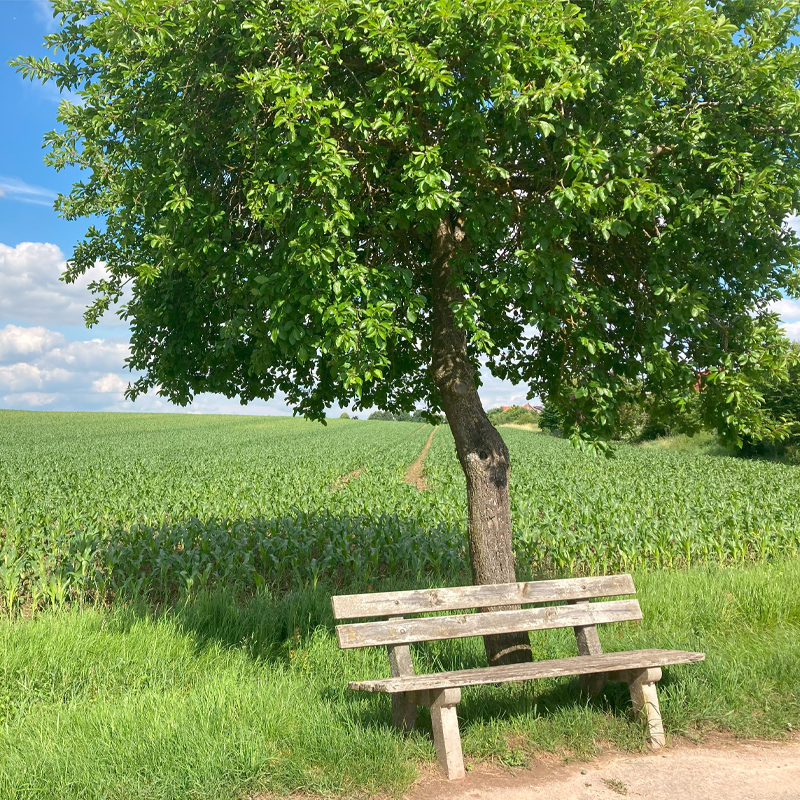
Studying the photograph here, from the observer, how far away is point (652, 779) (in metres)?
4.59

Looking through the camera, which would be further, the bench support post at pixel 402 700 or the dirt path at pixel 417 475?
the dirt path at pixel 417 475

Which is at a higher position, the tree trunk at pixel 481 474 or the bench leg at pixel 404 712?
the tree trunk at pixel 481 474

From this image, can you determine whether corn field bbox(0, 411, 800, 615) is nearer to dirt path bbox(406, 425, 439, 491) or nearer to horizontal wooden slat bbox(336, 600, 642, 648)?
dirt path bbox(406, 425, 439, 491)

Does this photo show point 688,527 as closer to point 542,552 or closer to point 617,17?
point 542,552

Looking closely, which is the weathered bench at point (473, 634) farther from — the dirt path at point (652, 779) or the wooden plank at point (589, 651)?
the dirt path at point (652, 779)

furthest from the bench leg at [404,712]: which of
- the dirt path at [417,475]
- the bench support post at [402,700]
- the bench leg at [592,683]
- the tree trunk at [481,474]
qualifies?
the dirt path at [417,475]

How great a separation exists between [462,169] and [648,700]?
4594mm

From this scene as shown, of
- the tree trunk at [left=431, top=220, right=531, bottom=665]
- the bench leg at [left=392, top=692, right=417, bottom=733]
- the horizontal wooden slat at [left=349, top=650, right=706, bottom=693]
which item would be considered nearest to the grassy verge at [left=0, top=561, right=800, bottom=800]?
the bench leg at [left=392, top=692, right=417, bottom=733]

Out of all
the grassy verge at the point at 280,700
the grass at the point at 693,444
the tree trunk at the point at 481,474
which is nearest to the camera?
the grassy verge at the point at 280,700

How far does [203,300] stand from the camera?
6754 millimetres

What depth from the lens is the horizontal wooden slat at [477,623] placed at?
16.3 ft

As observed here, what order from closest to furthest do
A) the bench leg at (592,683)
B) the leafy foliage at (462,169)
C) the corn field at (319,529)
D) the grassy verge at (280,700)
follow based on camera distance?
the grassy verge at (280,700) < the leafy foliage at (462,169) < the bench leg at (592,683) < the corn field at (319,529)

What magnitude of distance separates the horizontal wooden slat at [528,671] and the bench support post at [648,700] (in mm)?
117

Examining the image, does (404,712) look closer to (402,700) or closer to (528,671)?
(402,700)
